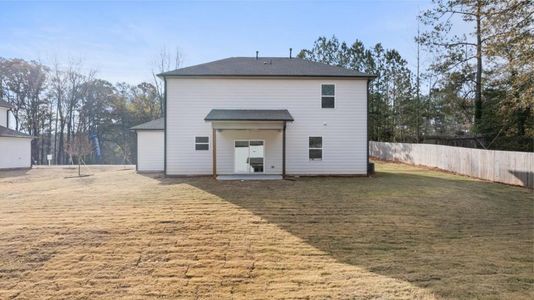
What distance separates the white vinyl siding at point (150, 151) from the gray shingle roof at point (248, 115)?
5.50 m

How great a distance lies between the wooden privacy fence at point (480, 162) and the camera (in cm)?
1462

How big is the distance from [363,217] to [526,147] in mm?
21407

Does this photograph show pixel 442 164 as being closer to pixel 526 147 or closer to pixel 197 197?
pixel 526 147

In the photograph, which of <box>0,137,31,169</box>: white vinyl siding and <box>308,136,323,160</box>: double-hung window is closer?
<box>308,136,323,160</box>: double-hung window

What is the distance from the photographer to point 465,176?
18203 mm

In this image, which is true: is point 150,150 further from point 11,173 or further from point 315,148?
point 11,173

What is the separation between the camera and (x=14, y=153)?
2530cm

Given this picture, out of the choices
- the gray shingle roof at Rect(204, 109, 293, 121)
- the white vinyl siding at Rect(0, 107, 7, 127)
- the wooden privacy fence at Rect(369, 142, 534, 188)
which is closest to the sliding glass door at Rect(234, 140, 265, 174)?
the gray shingle roof at Rect(204, 109, 293, 121)

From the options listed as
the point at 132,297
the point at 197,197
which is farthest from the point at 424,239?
the point at 197,197

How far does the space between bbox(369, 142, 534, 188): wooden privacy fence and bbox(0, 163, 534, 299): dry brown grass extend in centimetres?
393

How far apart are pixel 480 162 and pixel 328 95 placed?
8820 mm

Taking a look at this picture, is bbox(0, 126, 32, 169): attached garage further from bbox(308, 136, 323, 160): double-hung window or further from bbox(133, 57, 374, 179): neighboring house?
bbox(308, 136, 323, 160): double-hung window

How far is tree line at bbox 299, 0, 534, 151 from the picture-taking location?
38.3 feet

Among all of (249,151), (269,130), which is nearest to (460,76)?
(269,130)
